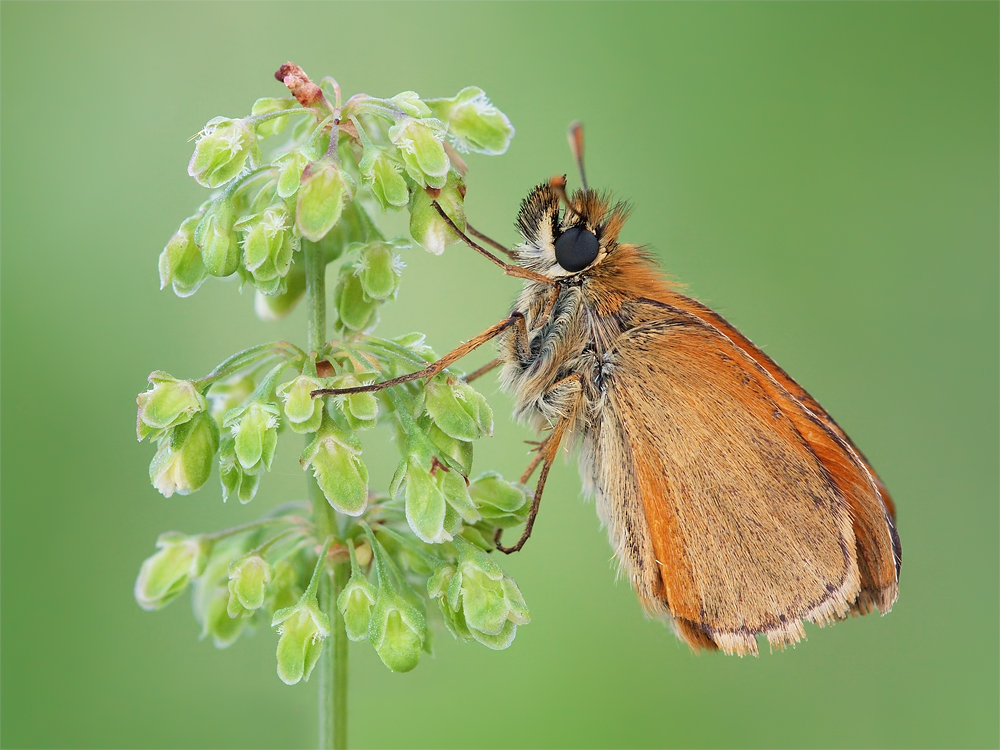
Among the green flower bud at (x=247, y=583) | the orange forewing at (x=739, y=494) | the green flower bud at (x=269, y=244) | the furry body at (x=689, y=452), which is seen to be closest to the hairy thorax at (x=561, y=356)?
the furry body at (x=689, y=452)

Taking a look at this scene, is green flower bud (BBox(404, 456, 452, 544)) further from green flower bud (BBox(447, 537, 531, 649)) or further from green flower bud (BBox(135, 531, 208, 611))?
green flower bud (BBox(135, 531, 208, 611))

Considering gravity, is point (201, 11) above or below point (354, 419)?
above

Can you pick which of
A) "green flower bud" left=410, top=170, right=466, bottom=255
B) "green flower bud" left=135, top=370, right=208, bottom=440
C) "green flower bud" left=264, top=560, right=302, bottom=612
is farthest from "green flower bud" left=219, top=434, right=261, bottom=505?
"green flower bud" left=410, top=170, right=466, bottom=255

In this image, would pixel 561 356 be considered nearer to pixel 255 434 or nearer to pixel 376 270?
pixel 376 270

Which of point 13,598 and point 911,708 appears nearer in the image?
point 13,598

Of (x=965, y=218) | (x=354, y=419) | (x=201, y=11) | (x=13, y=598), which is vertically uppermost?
(x=201, y=11)

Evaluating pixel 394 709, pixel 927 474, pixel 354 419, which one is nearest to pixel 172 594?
pixel 354 419

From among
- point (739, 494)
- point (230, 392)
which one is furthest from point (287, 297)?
point (739, 494)

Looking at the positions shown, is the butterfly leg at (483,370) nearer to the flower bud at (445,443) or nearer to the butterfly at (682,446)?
the butterfly at (682,446)

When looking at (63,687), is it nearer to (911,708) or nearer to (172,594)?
(172,594)
